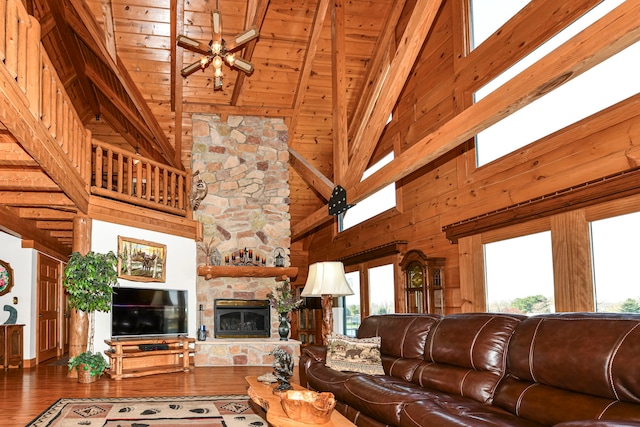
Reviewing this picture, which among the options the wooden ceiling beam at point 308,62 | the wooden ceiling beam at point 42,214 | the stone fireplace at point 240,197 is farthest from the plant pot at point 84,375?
the wooden ceiling beam at point 308,62

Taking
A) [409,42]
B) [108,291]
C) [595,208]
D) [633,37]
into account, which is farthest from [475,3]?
[108,291]

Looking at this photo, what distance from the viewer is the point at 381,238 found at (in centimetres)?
947

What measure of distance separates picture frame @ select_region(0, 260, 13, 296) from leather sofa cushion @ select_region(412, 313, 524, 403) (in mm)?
7420

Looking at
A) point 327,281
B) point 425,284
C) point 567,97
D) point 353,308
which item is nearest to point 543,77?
point 567,97

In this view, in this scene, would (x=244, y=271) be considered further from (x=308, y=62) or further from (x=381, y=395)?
(x=381, y=395)

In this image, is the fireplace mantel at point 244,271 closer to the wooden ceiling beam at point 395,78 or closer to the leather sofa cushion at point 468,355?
the wooden ceiling beam at point 395,78

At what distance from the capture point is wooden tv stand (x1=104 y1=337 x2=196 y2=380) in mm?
7879

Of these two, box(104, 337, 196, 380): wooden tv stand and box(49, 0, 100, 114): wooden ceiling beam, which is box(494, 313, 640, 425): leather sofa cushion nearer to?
box(104, 337, 196, 380): wooden tv stand

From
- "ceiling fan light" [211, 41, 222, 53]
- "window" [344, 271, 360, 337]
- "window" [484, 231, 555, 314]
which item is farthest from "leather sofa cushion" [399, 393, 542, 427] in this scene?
"window" [344, 271, 360, 337]

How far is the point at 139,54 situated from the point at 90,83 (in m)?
1.76

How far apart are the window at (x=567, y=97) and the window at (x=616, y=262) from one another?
0.98 meters

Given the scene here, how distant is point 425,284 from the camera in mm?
7277

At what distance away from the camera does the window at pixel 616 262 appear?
15.1 ft

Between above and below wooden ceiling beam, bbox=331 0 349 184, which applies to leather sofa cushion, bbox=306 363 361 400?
below
